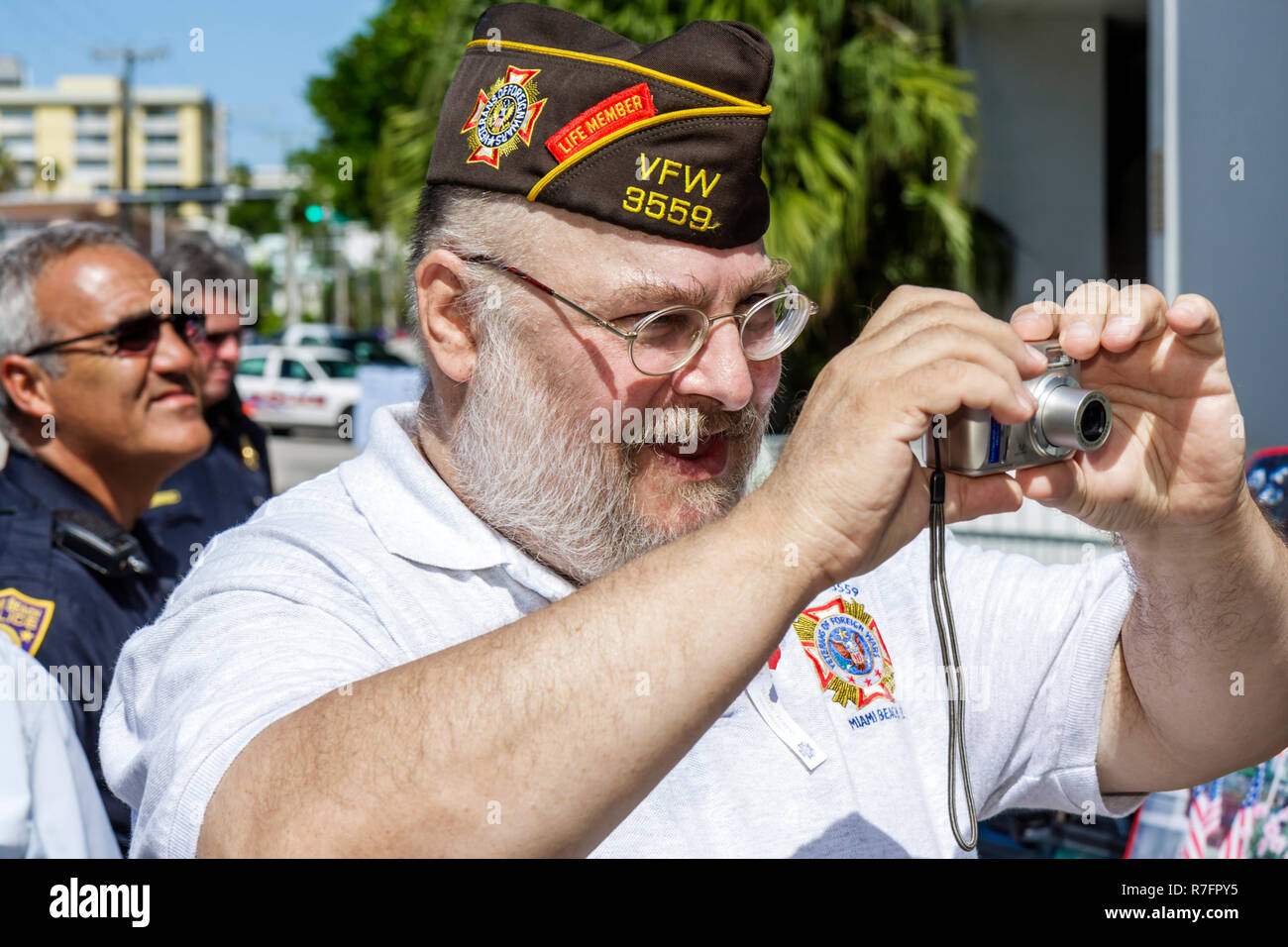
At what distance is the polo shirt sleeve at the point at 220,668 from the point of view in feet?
3.93

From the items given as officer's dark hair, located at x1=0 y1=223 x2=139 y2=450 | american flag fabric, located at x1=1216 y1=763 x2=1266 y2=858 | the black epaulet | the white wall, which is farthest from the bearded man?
the white wall

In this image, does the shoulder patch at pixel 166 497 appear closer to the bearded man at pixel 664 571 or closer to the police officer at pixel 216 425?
the police officer at pixel 216 425

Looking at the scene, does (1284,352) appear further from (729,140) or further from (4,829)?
(4,829)

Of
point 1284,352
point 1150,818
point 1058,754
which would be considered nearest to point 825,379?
point 1058,754

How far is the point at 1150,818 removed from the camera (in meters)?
2.79

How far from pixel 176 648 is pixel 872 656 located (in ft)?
3.24

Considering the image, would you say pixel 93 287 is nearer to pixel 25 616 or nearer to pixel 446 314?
pixel 25 616

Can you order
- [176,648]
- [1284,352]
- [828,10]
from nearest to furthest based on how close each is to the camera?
[176,648] → [1284,352] → [828,10]

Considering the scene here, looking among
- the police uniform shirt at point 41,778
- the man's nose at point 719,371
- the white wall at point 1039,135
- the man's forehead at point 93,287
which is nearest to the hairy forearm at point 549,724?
the man's nose at point 719,371

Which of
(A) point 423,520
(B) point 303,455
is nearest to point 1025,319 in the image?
(A) point 423,520

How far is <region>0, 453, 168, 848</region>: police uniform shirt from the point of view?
253cm

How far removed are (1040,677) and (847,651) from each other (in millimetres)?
307

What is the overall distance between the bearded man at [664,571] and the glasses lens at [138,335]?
5.69 ft

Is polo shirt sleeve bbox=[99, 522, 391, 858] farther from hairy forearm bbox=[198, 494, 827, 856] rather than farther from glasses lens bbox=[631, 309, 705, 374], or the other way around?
glasses lens bbox=[631, 309, 705, 374]
